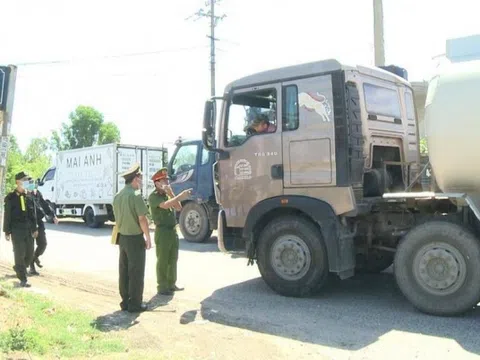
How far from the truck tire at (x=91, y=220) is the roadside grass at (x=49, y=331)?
489 inches

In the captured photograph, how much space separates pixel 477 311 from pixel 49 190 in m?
18.8

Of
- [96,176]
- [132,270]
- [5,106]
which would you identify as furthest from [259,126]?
[96,176]

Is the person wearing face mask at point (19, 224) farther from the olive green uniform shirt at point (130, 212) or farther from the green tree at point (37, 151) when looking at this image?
the green tree at point (37, 151)

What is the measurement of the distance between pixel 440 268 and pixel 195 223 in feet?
28.1

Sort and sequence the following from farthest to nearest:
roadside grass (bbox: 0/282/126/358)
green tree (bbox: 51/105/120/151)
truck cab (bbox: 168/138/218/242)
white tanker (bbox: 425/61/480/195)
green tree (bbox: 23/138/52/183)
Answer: green tree (bbox: 23/138/52/183)
green tree (bbox: 51/105/120/151)
truck cab (bbox: 168/138/218/242)
white tanker (bbox: 425/61/480/195)
roadside grass (bbox: 0/282/126/358)

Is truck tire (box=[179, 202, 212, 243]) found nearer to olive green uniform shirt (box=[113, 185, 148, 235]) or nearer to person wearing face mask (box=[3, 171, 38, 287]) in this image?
person wearing face mask (box=[3, 171, 38, 287])

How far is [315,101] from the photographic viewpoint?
21.7 feet

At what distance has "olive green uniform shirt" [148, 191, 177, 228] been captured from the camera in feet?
24.5

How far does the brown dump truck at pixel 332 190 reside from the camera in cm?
589

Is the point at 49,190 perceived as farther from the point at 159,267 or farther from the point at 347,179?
the point at 347,179

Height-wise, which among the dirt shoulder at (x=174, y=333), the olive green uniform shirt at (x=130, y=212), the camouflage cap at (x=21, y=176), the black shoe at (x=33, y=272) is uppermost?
the camouflage cap at (x=21, y=176)

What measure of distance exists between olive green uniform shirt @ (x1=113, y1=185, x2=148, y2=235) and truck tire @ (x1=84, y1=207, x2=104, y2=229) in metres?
13.0

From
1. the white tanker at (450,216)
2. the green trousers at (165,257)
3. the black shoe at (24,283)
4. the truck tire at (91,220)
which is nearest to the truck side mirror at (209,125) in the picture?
the green trousers at (165,257)

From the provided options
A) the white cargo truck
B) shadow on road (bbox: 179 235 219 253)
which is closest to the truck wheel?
A: shadow on road (bbox: 179 235 219 253)
